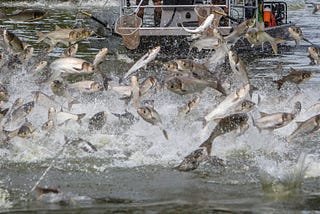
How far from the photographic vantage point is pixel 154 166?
12094 mm

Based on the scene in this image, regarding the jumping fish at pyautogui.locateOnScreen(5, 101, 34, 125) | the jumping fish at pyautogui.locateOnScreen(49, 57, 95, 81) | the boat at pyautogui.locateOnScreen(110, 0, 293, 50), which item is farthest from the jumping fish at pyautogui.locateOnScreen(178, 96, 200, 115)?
the boat at pyautogui.locateOnScreen(110, 0, 293, 50)

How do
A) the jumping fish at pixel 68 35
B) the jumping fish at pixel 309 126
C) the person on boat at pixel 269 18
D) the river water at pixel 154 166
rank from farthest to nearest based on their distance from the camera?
the person on boat at pixel 269 18, the jumping fish at pixel 68 35, the jumping fish at pixel 309 126, the river water at pixel 154 166

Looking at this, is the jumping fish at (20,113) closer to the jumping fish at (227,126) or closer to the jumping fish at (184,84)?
the jumping fish at (184,84)

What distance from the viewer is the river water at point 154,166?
10328mm

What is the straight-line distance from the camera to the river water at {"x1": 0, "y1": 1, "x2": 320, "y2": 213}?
10328 millimetres

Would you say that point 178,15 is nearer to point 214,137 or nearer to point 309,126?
point 214,137

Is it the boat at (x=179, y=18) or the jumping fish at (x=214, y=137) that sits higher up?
the jumping fish at (x=214, y=137)

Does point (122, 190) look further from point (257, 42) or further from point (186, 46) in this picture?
point (186, 46)

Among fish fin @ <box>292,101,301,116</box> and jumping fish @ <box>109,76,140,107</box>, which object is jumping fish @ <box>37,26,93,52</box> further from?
fish fin @ <box>292,101,301,116</box>

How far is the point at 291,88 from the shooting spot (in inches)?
700

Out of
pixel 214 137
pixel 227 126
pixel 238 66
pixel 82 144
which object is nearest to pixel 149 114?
pixel 214 137

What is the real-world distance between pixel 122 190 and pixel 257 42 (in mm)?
5906

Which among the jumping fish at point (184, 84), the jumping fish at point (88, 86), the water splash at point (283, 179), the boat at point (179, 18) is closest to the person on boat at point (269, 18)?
the boat at point (179, 18)

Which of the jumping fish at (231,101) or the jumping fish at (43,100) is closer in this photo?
the jumping fish at (231,101)
